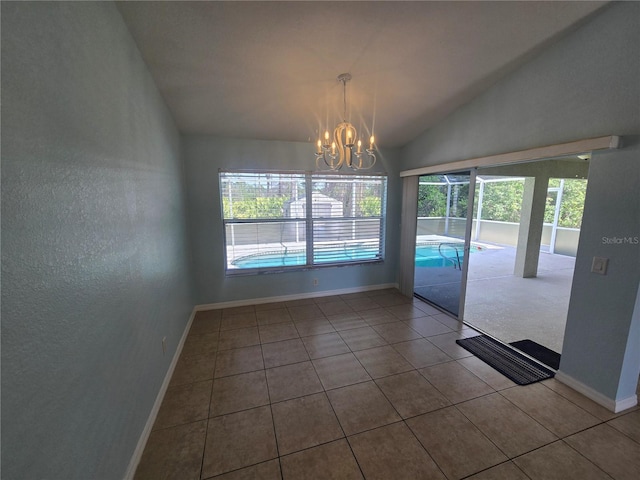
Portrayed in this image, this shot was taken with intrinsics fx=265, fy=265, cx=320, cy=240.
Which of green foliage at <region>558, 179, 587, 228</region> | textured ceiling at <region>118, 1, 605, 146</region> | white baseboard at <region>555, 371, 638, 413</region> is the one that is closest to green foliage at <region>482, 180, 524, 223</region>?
green foliage at <region>558, 179, 587, 228</region>

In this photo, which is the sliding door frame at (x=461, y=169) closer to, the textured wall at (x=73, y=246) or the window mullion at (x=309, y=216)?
the window mullion at (x=309, y=216)

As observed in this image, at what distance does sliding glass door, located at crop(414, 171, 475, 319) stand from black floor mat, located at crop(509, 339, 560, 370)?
69cm

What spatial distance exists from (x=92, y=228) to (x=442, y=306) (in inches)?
157

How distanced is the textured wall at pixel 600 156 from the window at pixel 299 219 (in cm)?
227

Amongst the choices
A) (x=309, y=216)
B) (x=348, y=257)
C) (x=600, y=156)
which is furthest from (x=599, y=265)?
(x=309, y=216)

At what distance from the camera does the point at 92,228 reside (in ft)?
4.07

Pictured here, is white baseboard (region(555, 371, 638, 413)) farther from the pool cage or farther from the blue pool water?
the pool cage

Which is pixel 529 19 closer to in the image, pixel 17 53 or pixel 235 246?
pixel 17 53

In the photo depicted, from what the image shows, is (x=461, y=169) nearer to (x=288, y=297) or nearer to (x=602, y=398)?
(x=602, y=398)

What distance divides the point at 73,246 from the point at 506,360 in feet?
11.4

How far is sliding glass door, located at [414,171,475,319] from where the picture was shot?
11.1 ft

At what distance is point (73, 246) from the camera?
43.0 inches

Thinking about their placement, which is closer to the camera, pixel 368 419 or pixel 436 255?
pixel 368 419

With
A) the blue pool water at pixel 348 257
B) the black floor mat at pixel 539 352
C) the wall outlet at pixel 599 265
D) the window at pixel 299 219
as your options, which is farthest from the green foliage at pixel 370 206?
the wall outlet at pixel 599 265
